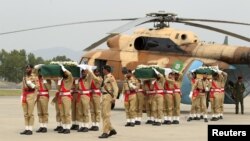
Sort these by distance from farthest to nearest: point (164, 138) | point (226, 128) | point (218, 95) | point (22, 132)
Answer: point (218, 95) → point (22, 132) → point (164, 138) → point (226, 128)

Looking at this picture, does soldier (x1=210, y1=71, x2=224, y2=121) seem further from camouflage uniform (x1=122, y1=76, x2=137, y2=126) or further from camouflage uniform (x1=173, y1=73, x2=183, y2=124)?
camouflage uniform (x1=122, y1=76, x2=137, y2=126)

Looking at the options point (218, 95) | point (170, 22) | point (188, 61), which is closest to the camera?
point (218, 95)

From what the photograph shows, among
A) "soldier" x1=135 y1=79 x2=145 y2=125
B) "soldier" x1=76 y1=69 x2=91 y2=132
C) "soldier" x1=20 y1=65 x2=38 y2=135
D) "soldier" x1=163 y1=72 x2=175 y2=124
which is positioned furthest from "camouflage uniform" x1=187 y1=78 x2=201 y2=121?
"soldier" x1=20 y1=65 x2=38 y2=135

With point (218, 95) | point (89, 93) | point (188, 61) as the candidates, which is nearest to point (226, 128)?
point (89, 93)

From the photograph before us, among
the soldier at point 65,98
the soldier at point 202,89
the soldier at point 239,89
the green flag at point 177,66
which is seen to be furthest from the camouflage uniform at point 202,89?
the soldier at point 65,98

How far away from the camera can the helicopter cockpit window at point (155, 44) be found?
21906mm

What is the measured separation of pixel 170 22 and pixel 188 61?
7.59 feet

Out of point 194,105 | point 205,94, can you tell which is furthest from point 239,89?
point 194,105

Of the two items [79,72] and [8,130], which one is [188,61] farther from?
[8,130]

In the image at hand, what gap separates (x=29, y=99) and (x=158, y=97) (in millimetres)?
4405

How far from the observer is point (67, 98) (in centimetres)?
1423

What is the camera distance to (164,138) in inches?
518

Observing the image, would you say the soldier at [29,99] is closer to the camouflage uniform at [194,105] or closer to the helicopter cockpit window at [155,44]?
the camouflage uniform at [194,105]

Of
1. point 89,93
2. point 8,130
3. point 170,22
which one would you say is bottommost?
point 8,130
